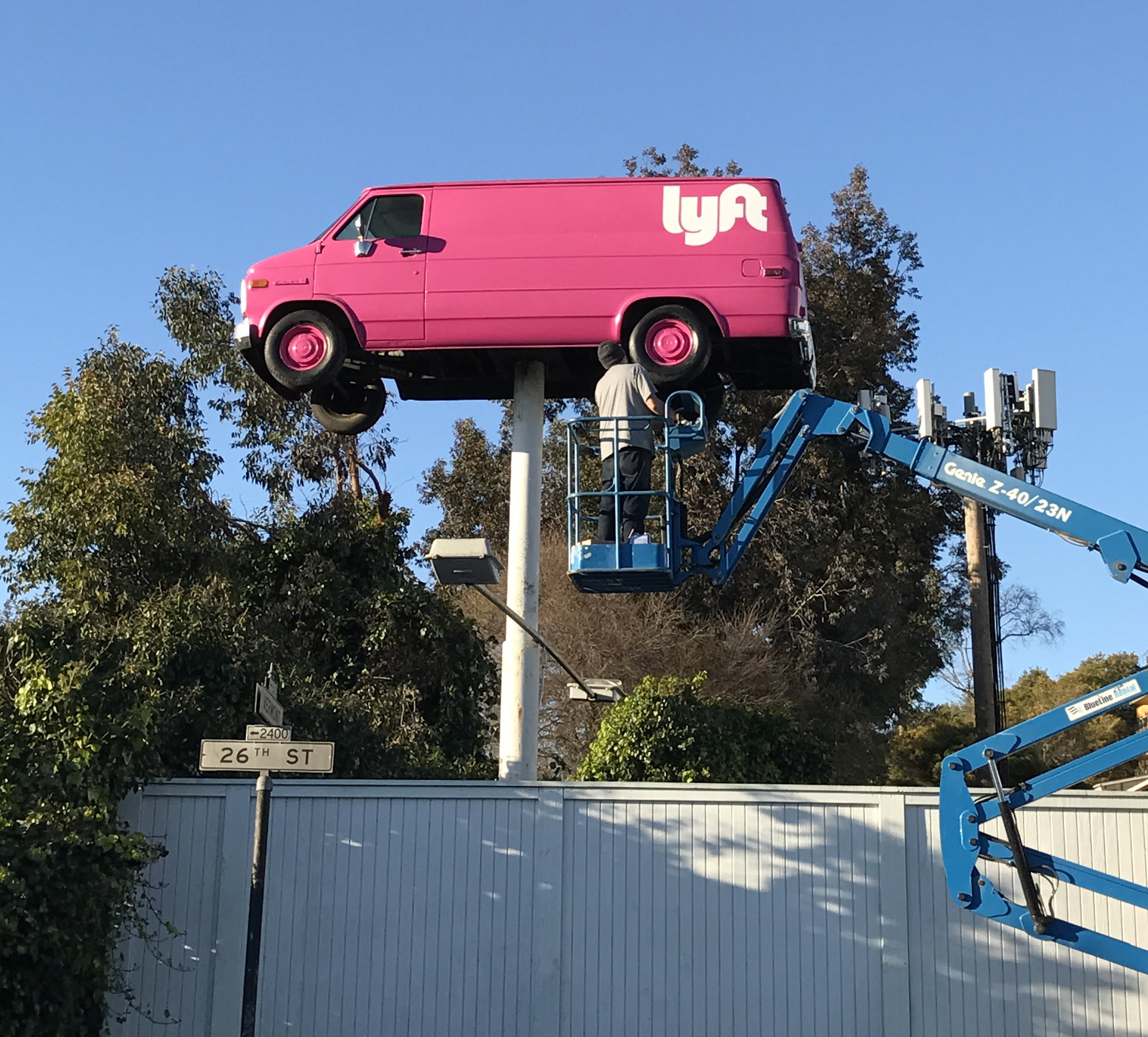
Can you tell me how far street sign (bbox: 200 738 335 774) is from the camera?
8.77 m

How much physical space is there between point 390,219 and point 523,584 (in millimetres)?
3437

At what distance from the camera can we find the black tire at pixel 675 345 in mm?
11492

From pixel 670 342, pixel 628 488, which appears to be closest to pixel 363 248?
pixel 670 342

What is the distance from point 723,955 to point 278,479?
17.4 metres

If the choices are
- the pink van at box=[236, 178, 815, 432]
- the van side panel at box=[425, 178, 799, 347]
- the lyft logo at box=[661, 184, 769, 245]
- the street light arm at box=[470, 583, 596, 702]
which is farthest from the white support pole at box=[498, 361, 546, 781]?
the lyft logo at box=[661, 184, 769, 245]

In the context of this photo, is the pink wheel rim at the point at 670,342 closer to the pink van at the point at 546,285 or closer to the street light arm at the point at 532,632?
the pink van at the point at 546,285

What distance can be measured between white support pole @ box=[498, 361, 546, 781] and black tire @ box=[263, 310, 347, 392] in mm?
1693

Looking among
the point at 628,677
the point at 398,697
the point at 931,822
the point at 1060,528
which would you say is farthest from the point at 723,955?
the point at 628,677

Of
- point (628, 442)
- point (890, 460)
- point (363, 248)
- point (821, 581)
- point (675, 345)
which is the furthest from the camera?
point (821, 581)

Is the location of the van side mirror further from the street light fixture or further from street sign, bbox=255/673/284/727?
street sign, bbox=255/673/284/727

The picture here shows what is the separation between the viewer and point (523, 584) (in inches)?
481

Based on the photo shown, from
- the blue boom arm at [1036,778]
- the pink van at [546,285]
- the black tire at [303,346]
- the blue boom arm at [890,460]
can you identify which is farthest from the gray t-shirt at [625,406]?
the black tire at [303,346]

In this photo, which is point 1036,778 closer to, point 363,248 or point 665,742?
point 363,248

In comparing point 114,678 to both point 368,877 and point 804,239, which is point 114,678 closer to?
point 368,877
